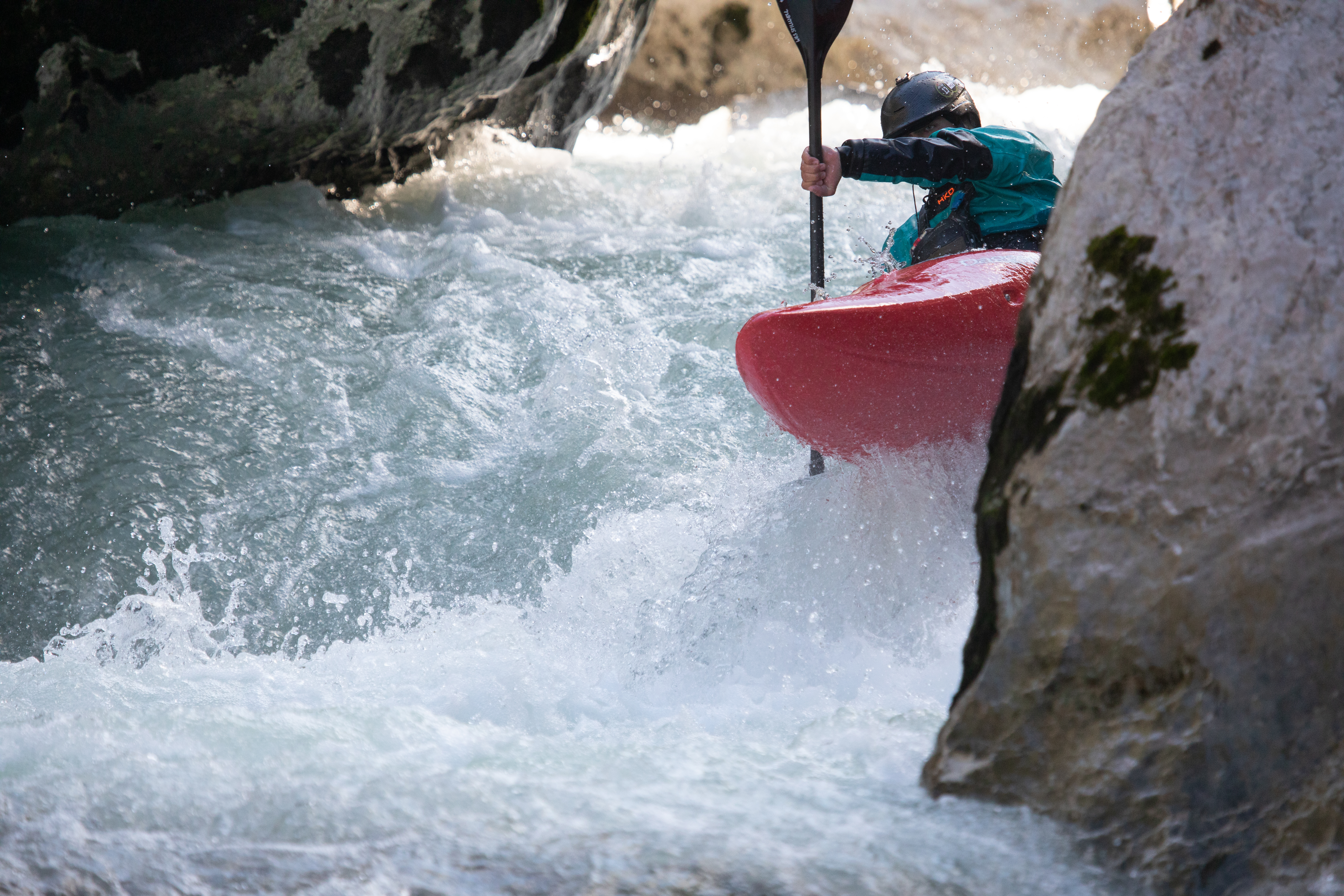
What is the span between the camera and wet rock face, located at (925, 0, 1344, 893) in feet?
4.21

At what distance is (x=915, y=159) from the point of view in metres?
3.11

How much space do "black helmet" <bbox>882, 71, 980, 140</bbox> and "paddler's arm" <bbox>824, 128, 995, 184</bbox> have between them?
0.97 ft

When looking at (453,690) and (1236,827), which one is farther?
(453,690)

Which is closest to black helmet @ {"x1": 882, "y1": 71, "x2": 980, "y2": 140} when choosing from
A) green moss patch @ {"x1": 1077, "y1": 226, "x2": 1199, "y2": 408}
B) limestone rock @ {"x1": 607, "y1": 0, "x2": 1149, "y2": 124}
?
green moss patch @ {"x1": 1077, "y1": 226, "x2": 1199, "y2": 408}

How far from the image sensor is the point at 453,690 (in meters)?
2.20

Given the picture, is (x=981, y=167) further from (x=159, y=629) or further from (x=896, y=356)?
(x=159, y=629)

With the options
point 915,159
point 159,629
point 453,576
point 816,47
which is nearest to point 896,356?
point 915,159

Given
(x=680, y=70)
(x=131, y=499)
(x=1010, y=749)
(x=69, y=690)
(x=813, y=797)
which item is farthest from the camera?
(x=680, y=70)

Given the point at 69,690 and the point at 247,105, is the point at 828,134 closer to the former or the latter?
the point at 247,105

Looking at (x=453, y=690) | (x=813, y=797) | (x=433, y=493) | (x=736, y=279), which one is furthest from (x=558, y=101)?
(x=813, y=797)

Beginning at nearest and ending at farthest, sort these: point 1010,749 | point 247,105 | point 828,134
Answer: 1. point 1010,749
2. point 247,105
3. point 828,134

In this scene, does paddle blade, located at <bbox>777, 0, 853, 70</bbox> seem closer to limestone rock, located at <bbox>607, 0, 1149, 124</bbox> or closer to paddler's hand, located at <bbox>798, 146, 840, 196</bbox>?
paddler's hand, located at <bbox>798, 146, 840, 196</bbox>

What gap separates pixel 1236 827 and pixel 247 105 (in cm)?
507

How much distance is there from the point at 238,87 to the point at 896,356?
3.77m
